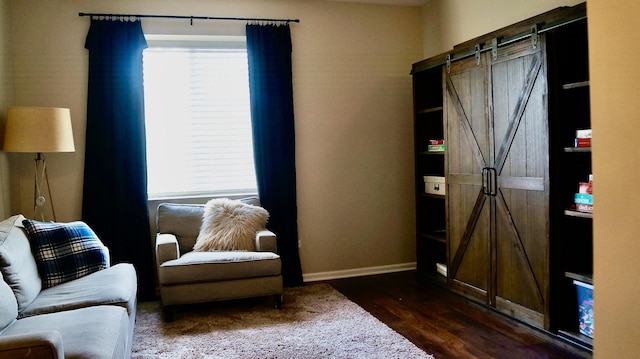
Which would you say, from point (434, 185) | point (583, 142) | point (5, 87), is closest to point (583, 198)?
point (583, 142)

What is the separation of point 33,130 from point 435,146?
10.4 ft

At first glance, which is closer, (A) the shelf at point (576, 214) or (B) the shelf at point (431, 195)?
(A) the shelf at point (576, 214)

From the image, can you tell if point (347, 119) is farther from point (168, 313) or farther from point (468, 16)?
point (168, 313)

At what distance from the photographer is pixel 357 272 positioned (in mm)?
5141

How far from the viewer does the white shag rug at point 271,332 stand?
312 centimetres

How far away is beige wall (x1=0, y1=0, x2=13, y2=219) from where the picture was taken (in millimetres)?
3975

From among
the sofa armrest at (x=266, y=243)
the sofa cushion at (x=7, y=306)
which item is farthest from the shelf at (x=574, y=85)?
the sofa cushion at (x=7, y=306)

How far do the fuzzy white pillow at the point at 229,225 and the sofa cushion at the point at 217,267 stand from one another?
0.18m

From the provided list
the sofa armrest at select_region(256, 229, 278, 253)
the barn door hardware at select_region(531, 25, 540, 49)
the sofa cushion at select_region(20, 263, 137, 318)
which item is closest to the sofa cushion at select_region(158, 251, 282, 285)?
the sofa armrest at select_region(256, 229, 278, 253)

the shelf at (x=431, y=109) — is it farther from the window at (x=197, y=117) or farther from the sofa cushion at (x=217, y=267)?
the sofa cushion at (x=217, y=267)

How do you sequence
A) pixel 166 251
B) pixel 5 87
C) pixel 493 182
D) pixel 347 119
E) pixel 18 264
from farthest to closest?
pixel 347 119 → pixel 5 87 → pixel 166 251 → pixel 493 182 → pixel 18 264

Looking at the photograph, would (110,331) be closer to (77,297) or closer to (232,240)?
(77,297)

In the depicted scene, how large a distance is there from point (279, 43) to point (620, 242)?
3.52 meters

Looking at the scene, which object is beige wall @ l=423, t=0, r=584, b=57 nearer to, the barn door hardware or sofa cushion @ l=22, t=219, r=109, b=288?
the barn door hardware
